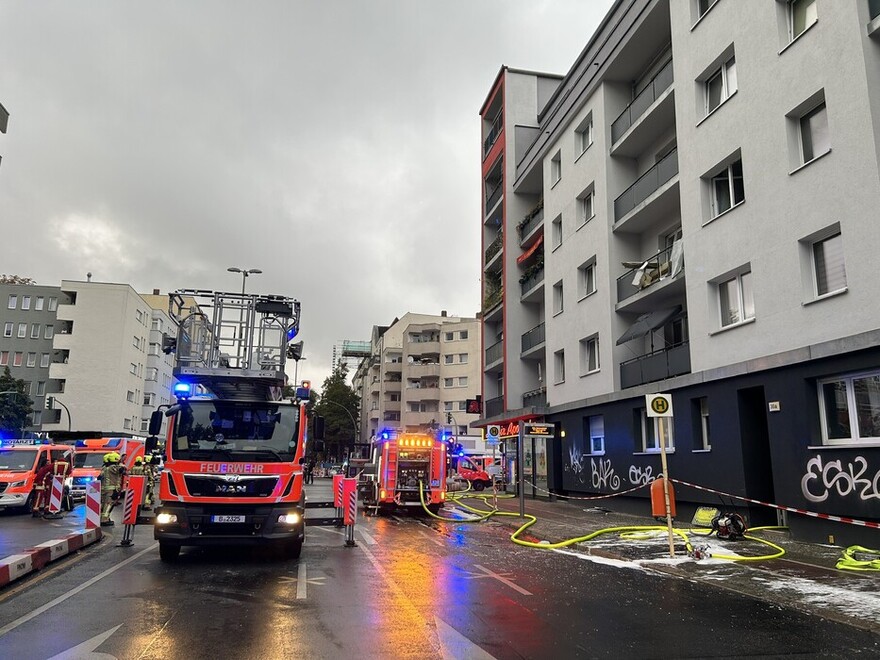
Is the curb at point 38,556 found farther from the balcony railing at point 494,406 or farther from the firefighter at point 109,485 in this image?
the balcony railing at point 494,406

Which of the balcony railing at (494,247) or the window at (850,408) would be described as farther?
the balcony railing at (494,247)

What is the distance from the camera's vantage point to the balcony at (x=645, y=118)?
20078 millimetres

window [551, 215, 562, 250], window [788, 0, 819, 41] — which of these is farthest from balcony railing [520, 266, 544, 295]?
window [788, 0, 819, 41]

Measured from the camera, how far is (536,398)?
2952 cm

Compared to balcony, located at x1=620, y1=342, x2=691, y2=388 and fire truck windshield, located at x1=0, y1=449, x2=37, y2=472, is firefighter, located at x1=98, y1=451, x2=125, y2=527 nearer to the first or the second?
→ fire truck windshield, located at x1=0, y1=449, x2=37, y2=472

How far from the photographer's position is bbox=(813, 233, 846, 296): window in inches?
502

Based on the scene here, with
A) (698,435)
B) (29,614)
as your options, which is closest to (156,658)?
(29,614)

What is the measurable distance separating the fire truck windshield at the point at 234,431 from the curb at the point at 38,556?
2273mm

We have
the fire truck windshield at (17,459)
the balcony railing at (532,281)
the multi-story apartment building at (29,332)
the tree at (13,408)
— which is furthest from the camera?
the multi-story apartment building at (29,332)

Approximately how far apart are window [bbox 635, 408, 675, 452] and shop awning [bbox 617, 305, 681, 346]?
2.33 m

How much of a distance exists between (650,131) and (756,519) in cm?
1243

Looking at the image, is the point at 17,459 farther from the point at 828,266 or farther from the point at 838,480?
the point at 828,266

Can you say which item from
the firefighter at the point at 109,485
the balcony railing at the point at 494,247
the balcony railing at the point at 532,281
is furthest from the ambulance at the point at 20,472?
the balcony railing at the point at 494,247

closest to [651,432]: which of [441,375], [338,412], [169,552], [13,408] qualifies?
[169,552]
